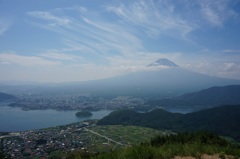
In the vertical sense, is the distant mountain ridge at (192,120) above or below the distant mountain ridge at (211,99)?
below

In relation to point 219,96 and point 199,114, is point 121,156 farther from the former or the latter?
point 219,96

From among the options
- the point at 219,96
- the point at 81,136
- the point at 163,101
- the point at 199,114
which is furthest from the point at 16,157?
the point at 219,96

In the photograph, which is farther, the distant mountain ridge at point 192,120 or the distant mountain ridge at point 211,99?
the distant mountain ridge at point 211,99

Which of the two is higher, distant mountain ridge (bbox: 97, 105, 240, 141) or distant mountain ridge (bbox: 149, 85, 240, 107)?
distant mountain ridge (bbox: 149, 85, 240, 107)

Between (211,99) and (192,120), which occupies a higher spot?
(211,99)

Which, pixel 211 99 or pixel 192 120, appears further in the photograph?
pixel 211 99
